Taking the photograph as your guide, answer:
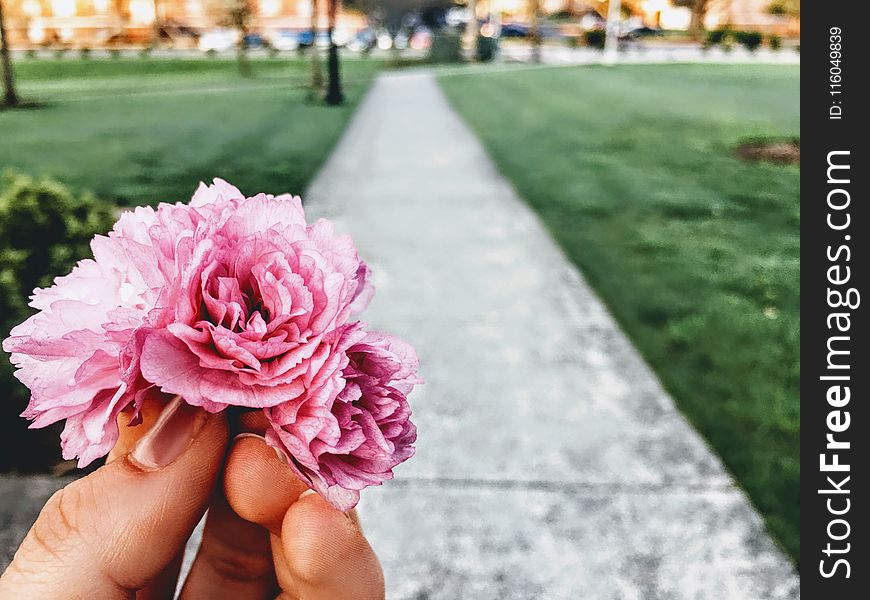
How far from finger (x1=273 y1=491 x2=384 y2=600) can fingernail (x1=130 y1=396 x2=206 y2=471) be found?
213 millimetres

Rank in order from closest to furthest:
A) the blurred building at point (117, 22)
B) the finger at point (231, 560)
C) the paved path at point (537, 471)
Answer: the finger at point (231, 560)
the paved path at point (537, 471)
the blurred building at point (117, 22)

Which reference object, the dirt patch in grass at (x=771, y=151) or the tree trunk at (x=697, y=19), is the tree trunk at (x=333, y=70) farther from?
the tree trunk at (x=697, y=19)

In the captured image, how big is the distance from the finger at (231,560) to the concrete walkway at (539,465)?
122 centimetres

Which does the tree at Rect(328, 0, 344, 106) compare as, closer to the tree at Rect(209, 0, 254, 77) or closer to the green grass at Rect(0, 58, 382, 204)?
the green grass at Rect(0, 58, 382, 204)

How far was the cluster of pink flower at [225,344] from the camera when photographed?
117 cm

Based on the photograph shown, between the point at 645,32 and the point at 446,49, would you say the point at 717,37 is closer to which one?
the point at 645,32

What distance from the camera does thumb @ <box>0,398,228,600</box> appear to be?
1265mm

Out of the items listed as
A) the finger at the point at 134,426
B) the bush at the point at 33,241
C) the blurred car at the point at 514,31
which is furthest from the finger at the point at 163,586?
the blurred car at the point at 514,31

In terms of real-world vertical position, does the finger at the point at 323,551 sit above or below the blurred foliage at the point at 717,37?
below

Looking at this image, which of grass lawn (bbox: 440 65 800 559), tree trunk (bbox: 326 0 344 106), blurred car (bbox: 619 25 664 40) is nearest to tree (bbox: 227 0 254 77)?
tree trunk (bbox: 326 0 344 106)

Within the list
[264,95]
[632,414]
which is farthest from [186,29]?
[632,414]

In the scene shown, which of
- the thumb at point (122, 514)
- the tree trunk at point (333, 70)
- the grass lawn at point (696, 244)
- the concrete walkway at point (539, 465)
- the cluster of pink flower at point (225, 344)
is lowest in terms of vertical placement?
the concrete walkway at point (539, 465)

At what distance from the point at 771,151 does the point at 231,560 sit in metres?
11.9
